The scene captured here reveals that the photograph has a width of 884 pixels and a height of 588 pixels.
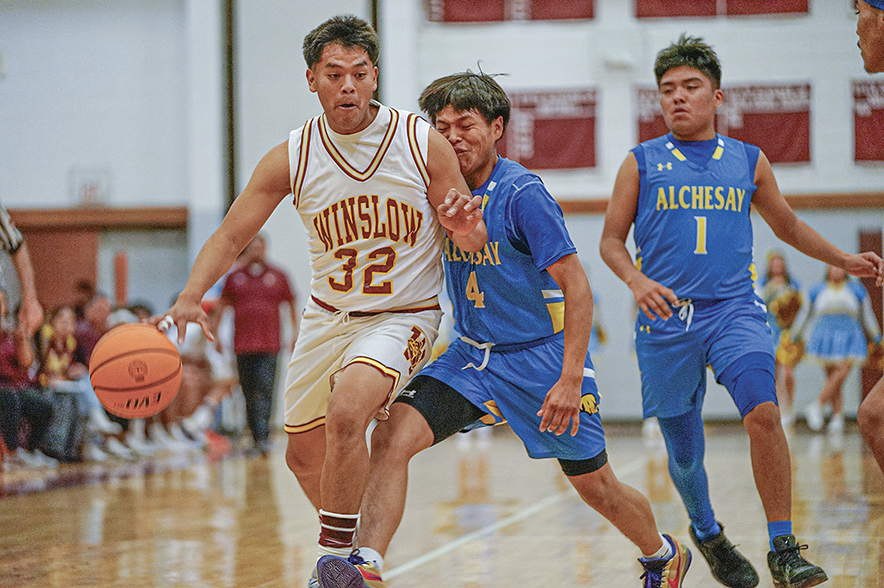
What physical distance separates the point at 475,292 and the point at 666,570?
1.25 metres

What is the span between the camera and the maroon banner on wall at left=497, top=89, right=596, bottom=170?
14516 millimetres

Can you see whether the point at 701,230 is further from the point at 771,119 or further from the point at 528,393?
the point at 771,119

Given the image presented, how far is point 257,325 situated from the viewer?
10008mm

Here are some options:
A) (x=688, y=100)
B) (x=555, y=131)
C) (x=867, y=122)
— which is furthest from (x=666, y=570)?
(x=867, y=122)

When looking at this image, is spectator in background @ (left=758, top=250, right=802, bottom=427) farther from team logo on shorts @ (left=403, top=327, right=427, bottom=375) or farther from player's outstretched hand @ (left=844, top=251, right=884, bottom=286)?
team logo on shorts @ (left=403, top=327, right=427, bottom=375)

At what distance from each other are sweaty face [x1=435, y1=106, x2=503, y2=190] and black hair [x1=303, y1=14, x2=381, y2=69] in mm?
344

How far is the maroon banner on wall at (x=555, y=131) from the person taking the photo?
14.5 metres

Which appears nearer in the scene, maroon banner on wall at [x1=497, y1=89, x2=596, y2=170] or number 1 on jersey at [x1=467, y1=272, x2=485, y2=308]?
number 1 on jersey at [x1=467, y1=272, x2=485, y2=308]

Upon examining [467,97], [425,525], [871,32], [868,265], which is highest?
[871,32]

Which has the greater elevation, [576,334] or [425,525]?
[576,334]

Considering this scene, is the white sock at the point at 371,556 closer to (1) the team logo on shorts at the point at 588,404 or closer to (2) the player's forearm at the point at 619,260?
(1) the team logo on shorts at the point at 588,404

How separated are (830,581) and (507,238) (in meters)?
1.94

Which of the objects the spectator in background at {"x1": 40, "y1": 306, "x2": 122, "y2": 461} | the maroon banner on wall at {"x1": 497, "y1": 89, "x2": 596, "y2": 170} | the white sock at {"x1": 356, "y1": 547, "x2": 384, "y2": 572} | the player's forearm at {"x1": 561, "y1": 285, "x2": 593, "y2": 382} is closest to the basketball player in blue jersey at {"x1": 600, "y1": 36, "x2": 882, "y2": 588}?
the player's forearm at {"x1": 561, "y1": 285, "x2": 593, "y2": 382}

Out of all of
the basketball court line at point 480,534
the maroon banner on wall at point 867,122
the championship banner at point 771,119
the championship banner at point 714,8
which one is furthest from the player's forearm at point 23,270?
the maroon banner on wall at point 867,122
